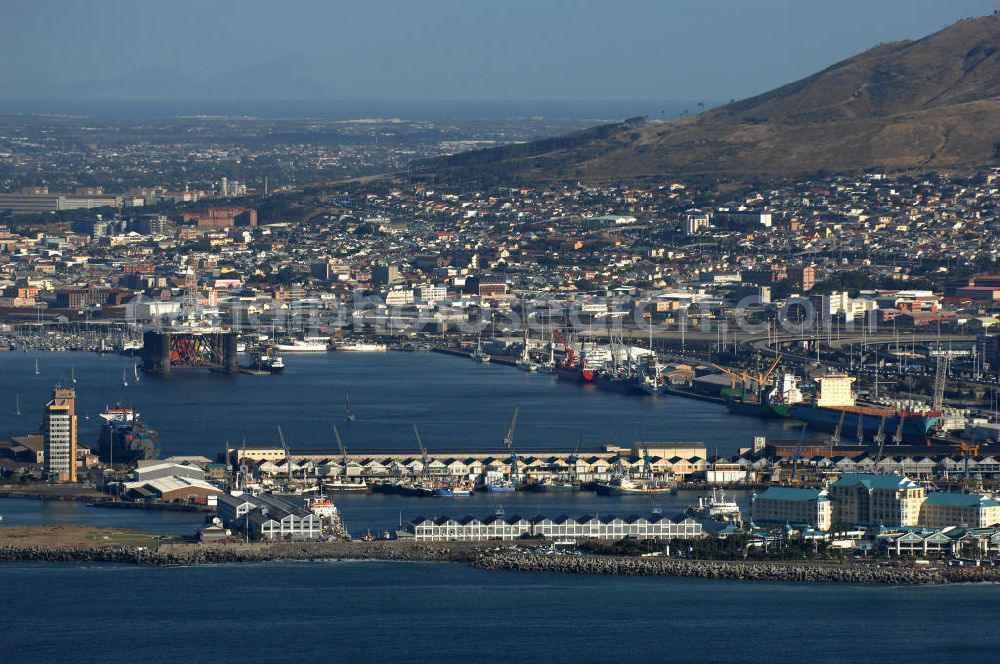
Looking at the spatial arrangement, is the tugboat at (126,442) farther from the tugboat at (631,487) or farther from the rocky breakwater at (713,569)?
the rocky breakwater at (713,569)

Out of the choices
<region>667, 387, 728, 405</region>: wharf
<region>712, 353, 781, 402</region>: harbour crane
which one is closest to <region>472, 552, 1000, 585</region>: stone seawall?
<region>712, 353, 781, 402</region>: harbour crane

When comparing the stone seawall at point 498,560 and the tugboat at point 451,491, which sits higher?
the stone seawall at point 498,560

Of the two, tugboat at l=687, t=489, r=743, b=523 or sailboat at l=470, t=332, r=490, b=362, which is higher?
tugboat at l=687, t=489, r=743, b=523

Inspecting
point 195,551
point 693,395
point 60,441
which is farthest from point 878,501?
point 693,395

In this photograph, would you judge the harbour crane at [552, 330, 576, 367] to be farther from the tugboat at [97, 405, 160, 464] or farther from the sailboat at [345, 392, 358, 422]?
the tugboat at [97, 405, 160, 464]

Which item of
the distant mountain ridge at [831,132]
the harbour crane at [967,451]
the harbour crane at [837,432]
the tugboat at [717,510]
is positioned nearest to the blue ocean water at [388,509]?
the tugboat at [717,510]

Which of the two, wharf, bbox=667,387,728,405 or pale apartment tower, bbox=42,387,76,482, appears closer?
pale apartment tower, bbox=42,387,76,482
